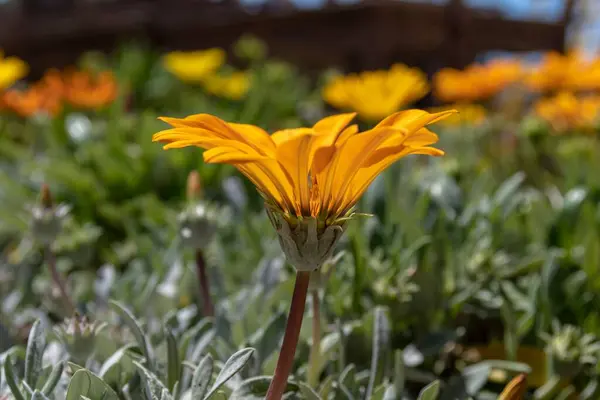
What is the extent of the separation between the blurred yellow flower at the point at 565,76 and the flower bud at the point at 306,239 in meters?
2.04

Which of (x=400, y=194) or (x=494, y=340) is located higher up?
(x=400, y=194)

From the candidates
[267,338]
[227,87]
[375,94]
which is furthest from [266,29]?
[267,338]

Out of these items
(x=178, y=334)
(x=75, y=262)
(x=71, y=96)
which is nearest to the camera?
(x=178, y=334)

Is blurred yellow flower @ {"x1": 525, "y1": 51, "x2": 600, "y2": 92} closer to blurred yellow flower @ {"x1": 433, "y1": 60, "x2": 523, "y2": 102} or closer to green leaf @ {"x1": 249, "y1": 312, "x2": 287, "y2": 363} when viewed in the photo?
blurred yellow flower @ {"x1": 433, "y1": 60, "x2": 523, "y2": 102}

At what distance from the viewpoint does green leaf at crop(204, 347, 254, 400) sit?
0.52 m

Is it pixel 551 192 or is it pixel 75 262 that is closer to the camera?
pixel 75 262

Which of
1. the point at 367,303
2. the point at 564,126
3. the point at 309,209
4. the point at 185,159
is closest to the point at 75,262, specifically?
the point at 185,159

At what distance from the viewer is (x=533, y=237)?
1.09 m

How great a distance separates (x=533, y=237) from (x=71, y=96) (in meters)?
1.61

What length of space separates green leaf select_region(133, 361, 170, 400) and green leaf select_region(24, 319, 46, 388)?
127mm

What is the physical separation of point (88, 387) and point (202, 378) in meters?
0.10

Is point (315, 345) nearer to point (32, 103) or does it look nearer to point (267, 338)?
point (267, 338)

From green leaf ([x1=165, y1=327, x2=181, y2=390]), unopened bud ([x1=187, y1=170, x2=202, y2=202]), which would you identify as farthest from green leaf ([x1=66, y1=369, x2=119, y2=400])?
unopened bud ([x1=187, y1=170, x2=202, y2=202])

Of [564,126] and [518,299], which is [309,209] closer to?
[518,299]
